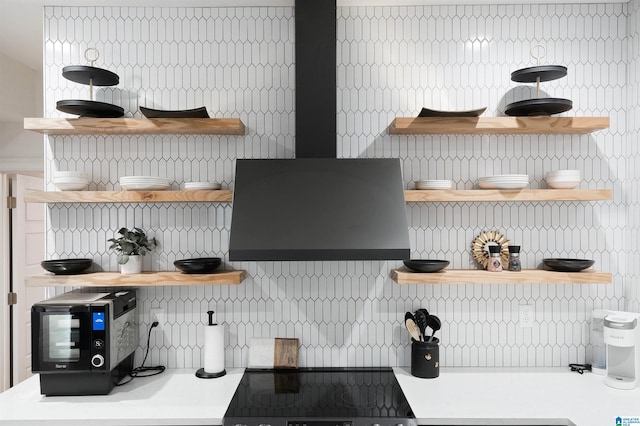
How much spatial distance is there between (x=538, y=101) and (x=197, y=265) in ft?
6.79

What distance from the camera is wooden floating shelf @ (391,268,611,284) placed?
7.74 feet

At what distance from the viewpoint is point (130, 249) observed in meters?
2.45

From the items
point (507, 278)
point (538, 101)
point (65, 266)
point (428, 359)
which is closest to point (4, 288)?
point (65, 266)

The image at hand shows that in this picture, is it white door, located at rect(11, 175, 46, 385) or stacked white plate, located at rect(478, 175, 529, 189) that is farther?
white door, located at rect(11, 175, 46, 385)

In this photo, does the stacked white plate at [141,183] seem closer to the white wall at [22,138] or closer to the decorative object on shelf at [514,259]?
the white wall at [22,138]

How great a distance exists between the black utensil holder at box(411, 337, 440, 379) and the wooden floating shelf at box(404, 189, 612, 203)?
81 centimetres

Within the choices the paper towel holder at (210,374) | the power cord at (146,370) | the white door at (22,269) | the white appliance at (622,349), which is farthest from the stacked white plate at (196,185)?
the white door at (22,269)

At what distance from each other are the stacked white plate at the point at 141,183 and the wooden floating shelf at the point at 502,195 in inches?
55.3

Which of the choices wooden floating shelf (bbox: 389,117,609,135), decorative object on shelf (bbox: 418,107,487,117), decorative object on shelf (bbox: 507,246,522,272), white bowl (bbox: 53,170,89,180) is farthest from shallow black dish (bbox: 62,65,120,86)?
decorative object on shelf (bbox: 507,246,522,272)

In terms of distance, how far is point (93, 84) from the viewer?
2549 mm

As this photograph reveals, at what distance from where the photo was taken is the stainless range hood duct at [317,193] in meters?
2.12

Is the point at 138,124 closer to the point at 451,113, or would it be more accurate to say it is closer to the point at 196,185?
the point at 196,185

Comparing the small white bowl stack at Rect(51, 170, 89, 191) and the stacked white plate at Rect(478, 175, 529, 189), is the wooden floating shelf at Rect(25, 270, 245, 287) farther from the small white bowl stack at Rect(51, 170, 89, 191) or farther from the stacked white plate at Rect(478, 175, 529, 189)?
the stacked white plate at Rect(478, 175, 529, 189)

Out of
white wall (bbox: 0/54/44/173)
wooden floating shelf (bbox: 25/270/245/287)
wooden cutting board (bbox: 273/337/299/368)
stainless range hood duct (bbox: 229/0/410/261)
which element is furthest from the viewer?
white wall (bbox: 0/54/44/173)
